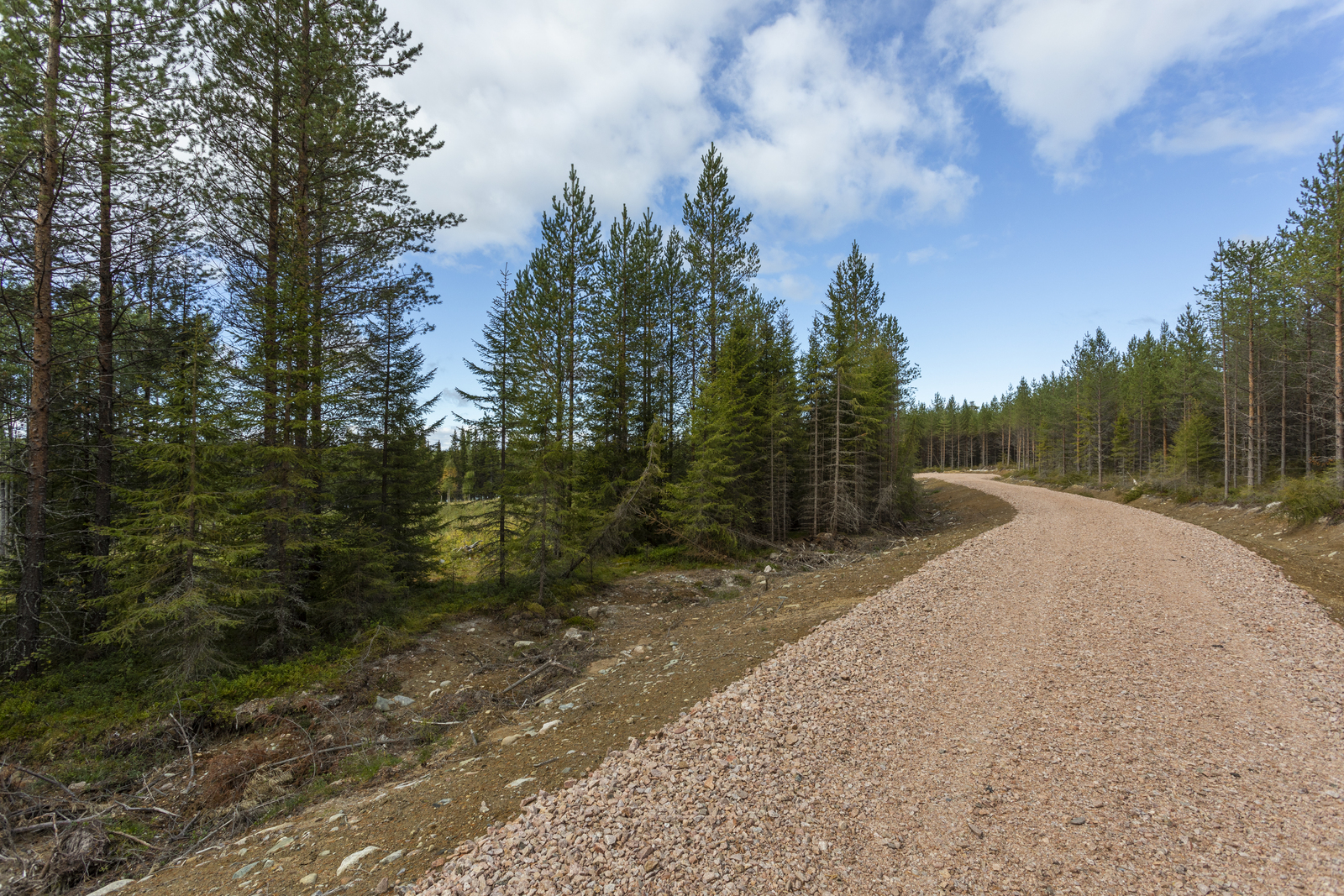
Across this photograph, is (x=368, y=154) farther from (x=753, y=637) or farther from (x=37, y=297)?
(x=753, y=637)

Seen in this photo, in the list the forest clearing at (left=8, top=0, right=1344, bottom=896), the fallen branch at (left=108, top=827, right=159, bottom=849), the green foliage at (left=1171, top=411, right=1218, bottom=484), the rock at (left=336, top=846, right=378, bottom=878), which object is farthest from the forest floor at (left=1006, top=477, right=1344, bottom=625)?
the fallen branch at (left=108, top=827, right=159, bottom=849)

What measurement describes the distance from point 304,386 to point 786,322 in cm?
2026

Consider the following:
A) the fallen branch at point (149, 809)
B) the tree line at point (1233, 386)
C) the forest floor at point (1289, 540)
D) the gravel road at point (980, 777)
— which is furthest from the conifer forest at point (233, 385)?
the tree line at point (1233, 386)

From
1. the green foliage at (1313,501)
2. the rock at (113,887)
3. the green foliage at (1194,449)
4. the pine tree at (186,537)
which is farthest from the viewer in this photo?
the green foliage at (1194,449)

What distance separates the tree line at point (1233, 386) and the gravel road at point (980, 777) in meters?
20.2

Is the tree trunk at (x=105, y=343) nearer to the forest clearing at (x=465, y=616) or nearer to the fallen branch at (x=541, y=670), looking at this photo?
the forest clearing at (x=465, y=616)

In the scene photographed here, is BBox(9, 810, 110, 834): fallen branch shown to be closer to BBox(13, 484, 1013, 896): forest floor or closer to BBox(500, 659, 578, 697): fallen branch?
BBox(13, 484, 1013, 896): forest floor

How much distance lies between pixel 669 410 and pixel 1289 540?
862 inches

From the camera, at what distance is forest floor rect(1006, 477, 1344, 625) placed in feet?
33.7

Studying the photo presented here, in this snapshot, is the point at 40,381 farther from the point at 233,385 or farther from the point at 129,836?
the point at 129,836

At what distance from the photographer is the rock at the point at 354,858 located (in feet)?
12.6

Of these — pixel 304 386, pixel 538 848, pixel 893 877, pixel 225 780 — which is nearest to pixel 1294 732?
pixel 893 877

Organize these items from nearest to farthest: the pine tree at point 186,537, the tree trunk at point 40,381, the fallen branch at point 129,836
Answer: the fallen branch at point 129,836 → the pine tree at point 186,537 → the tree trunk at point 40,381

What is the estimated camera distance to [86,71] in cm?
835
